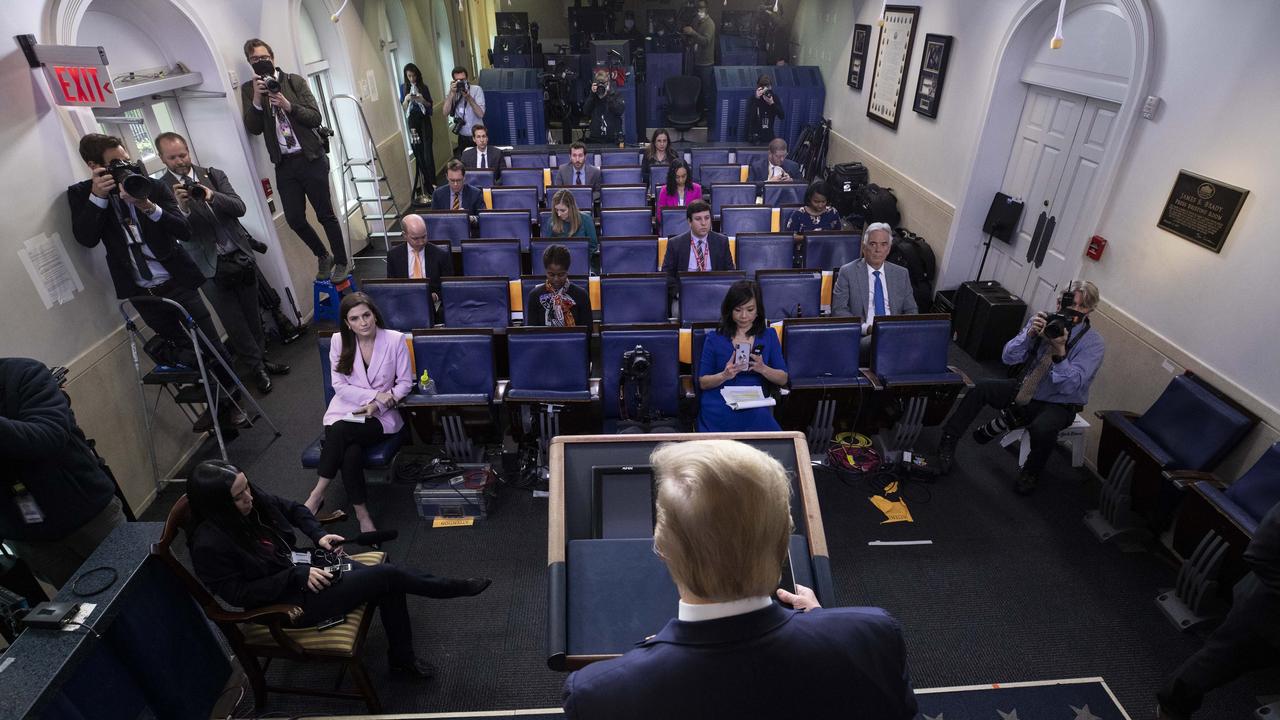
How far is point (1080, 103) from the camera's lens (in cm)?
505

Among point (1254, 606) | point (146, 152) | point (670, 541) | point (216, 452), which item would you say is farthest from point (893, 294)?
point (146, 152)

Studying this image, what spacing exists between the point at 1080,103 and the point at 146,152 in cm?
765

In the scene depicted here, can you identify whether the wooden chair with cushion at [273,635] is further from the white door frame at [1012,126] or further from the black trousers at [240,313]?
the white door frame at [1012,126]

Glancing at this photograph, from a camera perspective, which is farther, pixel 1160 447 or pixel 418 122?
pixel 418 122

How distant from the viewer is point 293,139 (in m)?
5.81

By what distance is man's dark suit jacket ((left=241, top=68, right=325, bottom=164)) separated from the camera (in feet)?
18.2

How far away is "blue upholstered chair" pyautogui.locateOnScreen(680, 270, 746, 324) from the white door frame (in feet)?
8.85

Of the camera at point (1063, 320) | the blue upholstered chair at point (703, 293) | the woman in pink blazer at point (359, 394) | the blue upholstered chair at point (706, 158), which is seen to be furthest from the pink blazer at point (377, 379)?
the blue upholstered chair at point (706, 158)

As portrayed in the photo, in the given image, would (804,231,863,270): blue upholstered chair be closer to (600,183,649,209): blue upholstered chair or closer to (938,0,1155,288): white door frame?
(938,0,1155,288): white door frame

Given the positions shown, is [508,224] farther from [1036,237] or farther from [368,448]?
[1036,237]

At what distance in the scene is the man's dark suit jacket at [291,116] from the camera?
5.55 m

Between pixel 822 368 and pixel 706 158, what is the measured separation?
16.8ft

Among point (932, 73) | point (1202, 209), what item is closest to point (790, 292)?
point (1202, 209)

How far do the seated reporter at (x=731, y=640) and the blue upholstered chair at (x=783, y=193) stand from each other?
6.27 m
